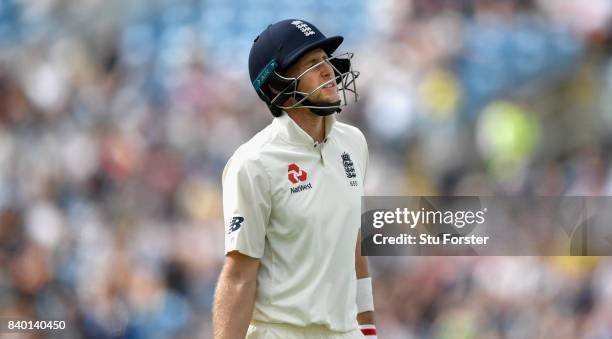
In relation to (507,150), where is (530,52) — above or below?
above

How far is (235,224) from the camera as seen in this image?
9.23ft

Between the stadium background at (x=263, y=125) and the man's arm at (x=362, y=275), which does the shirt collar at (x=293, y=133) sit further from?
the stadium background at (x=263, y=125)

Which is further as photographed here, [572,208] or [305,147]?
[572,208]

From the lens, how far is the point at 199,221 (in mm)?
6160

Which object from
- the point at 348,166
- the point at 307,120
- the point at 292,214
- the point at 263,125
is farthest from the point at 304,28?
the point at 263,125

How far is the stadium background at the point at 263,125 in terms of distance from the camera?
604cm

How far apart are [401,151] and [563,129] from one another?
3.18ft

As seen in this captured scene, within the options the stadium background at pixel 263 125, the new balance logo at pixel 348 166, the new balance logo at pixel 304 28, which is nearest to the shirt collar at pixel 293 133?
the new balance logo at pixel 348 166

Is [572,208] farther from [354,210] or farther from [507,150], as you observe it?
[354,210]

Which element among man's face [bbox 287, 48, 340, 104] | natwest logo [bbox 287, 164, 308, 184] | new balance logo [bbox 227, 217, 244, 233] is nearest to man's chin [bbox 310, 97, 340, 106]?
man's face [bbox 287, 48, 340, 104]

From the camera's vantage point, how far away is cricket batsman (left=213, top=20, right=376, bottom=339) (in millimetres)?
2824

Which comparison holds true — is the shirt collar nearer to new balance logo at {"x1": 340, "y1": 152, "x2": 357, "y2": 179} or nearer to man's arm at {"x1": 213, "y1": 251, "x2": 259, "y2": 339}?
new balance logo at {"x1": 340, "y1": 152, "x2": 357, "y2": 179}

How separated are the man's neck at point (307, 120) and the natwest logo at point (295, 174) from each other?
0.45ft

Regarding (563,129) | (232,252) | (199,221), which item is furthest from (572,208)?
(232,252)
